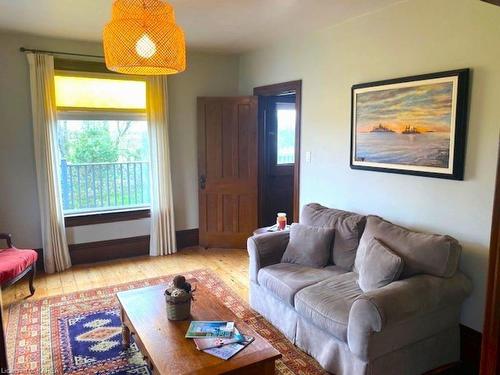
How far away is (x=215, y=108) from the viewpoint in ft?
16.1

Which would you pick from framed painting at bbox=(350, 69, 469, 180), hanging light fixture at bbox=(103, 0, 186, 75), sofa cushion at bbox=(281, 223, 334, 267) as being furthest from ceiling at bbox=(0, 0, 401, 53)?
sofa cushion at bbox=(281, 223, 334, 267)

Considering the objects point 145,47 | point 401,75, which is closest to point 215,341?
point 145,47

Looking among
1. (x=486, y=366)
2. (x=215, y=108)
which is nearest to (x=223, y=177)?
(x=215, y=108)

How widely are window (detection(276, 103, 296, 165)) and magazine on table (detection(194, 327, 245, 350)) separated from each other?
338 cm

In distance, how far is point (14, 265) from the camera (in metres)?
3.25

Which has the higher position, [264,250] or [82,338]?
[264,250]

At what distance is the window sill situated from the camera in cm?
441

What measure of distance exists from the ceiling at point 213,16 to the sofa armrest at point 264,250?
1.93 m

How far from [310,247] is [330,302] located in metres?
0.70

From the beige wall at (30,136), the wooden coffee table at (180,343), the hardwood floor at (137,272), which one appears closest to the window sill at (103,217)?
the beige wall at (30,136)

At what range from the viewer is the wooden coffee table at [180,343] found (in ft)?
5.94

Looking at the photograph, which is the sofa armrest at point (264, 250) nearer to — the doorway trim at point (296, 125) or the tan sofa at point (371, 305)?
the tan sofa at point (371, 305)

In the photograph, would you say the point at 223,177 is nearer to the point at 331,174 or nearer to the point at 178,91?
the point at 178,91

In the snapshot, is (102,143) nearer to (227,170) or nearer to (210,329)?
(227,170)
